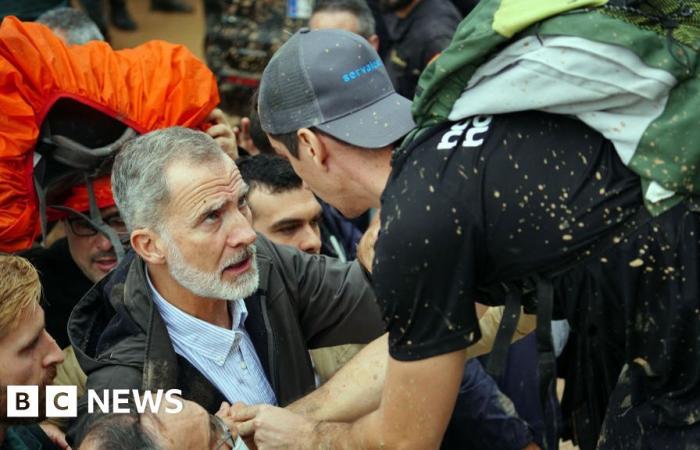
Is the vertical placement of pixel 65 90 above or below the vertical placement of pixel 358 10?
above

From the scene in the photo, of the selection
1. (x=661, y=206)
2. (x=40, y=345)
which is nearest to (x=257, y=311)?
(x=40, y=345)

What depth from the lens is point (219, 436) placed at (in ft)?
9.73

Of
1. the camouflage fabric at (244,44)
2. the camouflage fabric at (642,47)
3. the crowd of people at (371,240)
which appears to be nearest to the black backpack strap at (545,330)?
the crowd of people at (371,240)

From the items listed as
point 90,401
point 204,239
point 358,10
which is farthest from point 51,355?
point 358,10

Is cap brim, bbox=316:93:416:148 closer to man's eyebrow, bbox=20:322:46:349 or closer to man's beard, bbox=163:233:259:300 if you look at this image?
man's beard, bbox=163:233:259:300

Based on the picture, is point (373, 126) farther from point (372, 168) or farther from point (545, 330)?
point (545, 330)

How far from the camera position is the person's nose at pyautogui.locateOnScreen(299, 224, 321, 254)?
4.41 m

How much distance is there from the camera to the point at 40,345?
128 inches

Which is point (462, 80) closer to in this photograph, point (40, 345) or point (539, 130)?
point (539, 130)

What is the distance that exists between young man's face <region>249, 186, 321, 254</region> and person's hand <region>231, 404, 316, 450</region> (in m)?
1.40

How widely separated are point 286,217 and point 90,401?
61.9 inches

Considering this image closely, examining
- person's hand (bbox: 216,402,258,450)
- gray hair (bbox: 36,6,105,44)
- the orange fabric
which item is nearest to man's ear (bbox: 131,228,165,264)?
person's hand (bbox: 216,402,258,450)

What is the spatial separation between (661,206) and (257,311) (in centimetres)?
145

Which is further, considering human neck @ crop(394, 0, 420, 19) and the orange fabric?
human neck @ crop(394, 0, 420, 19)
